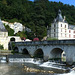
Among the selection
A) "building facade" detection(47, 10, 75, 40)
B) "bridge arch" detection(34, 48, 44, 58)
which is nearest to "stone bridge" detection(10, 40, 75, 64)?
"bridge arch" detection(34, 48, 44, 58)

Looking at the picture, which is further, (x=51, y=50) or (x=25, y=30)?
(x=25, y=30)

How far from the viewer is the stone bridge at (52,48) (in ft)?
74.2

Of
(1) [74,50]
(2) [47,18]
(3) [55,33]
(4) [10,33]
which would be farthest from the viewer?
(2) [47,18]

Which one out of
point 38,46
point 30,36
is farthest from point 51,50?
point 30,36

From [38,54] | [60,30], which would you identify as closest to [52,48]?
[38,54]

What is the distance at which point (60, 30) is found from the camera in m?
56.5

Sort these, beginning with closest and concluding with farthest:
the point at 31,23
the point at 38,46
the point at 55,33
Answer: the point at 38,46 → the point at 55,33 → the point at 31,23

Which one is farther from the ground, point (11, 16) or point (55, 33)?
point (11, 16)

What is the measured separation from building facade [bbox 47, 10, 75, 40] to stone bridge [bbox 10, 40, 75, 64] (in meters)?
23.1

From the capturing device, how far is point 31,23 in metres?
61.8

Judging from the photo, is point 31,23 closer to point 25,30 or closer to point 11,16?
point 25,30

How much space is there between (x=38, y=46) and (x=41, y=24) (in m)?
34.6

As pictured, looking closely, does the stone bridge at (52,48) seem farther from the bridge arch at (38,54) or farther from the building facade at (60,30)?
the building facade at (60,30)

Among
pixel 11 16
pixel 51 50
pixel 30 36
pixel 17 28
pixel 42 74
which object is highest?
pixel 11 16
